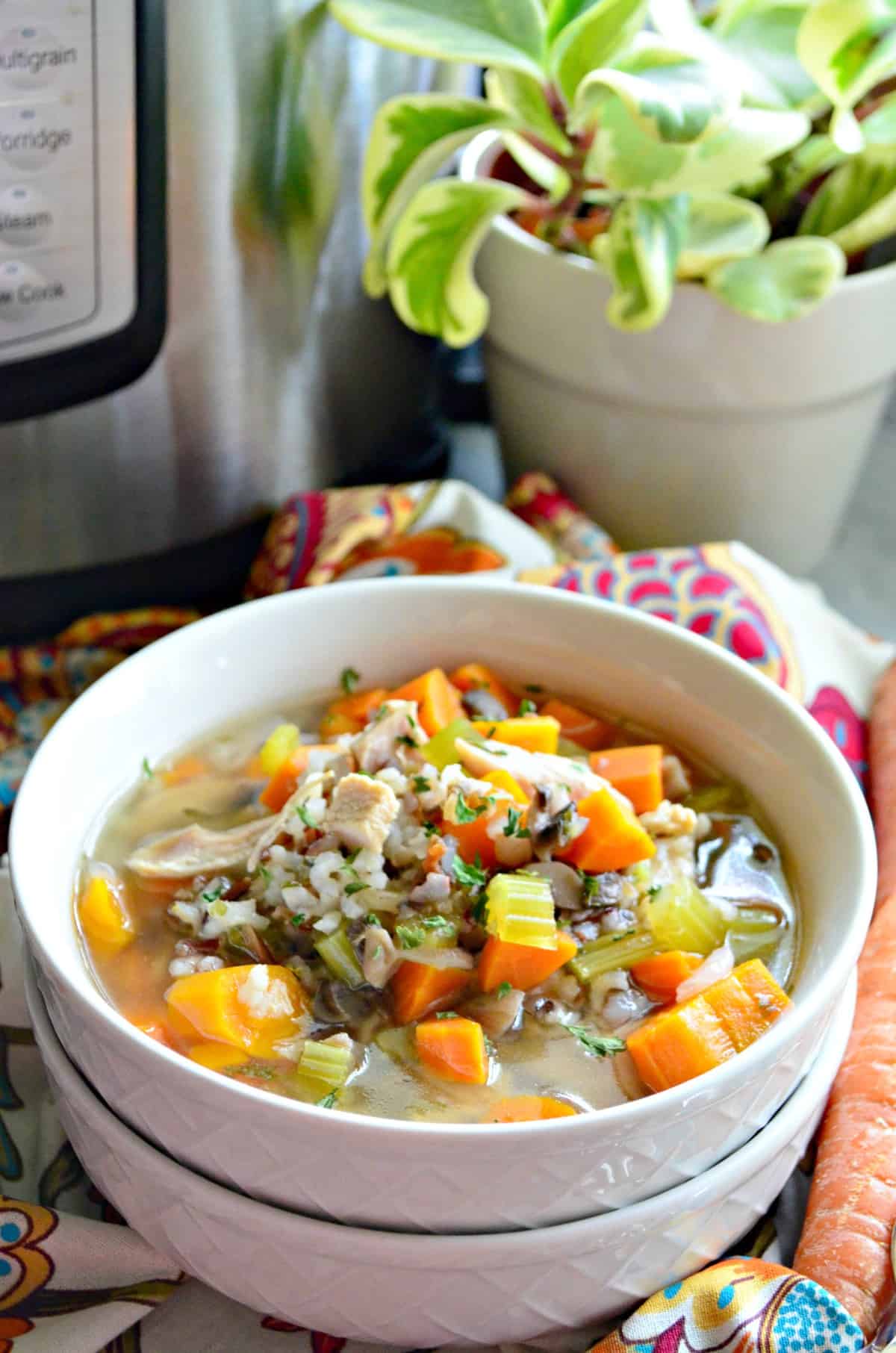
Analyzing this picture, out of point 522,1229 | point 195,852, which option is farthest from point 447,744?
point 522,1229

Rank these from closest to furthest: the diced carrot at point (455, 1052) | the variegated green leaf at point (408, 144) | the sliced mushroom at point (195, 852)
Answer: the diced carrot at point (455, 1052) → the sliced mushroom at point (195, 852) → the variegated green leaf at point (408, 144)

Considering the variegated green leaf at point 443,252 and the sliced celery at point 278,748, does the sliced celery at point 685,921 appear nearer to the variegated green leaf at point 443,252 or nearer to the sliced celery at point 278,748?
the sliced celery at point 278,748

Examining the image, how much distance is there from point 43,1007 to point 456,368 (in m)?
0.93

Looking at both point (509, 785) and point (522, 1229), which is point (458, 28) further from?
point (522, 1229)

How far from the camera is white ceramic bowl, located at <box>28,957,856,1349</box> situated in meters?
0.60

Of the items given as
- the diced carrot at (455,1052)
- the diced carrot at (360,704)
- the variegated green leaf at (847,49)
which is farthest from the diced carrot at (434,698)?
the variegated green leaf at (847,49)

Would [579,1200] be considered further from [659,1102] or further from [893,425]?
[893,425]

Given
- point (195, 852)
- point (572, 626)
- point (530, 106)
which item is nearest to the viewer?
point (195, 852)

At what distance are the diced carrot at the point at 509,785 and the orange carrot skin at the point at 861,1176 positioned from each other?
0.77 feet

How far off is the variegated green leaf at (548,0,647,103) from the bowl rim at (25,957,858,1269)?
63cm

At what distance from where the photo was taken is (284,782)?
824 millimetres

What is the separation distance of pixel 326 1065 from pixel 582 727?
31cm

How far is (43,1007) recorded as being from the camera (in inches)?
27.6

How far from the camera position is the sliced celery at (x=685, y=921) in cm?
74
